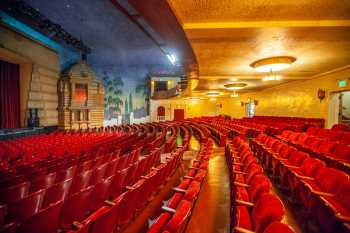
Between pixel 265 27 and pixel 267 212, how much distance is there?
8.61 ft

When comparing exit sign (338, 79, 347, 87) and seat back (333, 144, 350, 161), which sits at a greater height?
exit sign (338, 79, 347, 87)

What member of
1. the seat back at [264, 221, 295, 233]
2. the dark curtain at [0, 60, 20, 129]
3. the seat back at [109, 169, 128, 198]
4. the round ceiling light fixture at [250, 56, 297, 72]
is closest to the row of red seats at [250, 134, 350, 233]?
the seat back at [264, 221, 295, 233]

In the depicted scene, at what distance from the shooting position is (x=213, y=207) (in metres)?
2.12

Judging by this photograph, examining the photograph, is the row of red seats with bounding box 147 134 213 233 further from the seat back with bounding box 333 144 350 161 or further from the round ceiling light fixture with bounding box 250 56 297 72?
the round ceiling light fixture with bounding box 250 56 297 72

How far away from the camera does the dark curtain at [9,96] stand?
340 inches

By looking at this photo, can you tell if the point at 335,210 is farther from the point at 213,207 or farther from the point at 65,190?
the point at 65,190

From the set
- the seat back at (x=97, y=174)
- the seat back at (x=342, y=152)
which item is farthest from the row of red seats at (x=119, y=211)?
the seat back at (x=342, y=152)

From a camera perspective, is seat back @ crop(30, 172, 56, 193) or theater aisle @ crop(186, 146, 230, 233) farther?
seat back @ crop(30, 172, 56, 193)

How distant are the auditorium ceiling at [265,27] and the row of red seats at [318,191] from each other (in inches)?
73.5

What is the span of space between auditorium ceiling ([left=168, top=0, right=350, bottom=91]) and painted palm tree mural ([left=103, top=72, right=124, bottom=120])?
12966 millimetres

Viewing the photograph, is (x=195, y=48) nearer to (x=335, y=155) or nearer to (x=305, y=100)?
(x=335, y=155)

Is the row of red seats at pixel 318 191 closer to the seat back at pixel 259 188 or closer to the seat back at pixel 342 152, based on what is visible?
the seat back at pixel 259 188

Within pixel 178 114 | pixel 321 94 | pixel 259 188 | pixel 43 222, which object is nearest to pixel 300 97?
pixel 321 94

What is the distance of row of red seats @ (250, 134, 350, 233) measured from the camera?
138cm
